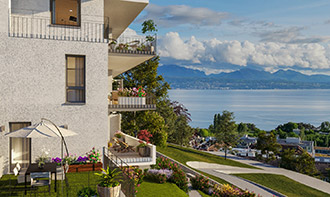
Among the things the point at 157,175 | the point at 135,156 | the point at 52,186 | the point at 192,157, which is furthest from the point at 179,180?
the point at 192,157

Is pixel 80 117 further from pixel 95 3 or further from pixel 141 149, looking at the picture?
pixel 95 3

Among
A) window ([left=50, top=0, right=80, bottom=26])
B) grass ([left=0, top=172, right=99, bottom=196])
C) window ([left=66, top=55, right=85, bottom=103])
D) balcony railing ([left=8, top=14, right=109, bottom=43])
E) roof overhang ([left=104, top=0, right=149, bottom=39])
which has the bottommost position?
grass ([left=0, top=172, right=99, bottom=196])

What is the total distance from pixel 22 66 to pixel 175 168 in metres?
10.3

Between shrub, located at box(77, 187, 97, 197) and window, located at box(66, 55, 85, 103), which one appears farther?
→ window, located at box(66, 55, 85, 103)

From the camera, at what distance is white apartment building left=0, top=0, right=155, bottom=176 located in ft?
41.7

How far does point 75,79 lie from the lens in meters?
13.7

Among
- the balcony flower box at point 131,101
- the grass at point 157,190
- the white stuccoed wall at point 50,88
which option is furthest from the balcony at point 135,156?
the balcony flower box at point 131,101

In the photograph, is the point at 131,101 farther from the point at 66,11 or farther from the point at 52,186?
the point at 52,186

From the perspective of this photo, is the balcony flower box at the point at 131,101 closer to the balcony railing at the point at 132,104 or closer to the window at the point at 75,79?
the balcony railing at the point at 132,104

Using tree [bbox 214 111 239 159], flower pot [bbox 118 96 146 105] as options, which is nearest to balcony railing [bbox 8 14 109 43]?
flower pot [bbox 118 96 146 105]

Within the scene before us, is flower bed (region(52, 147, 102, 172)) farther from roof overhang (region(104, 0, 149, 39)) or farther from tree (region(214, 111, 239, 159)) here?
tree (region(214, 111, 239, 159))

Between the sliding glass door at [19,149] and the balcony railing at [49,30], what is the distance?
374cm

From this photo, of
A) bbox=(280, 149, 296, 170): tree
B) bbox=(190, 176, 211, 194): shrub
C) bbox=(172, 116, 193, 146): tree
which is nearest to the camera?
bbox=(190, 176, 211, 194): shrub

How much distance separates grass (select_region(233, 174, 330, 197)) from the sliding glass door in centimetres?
2100
